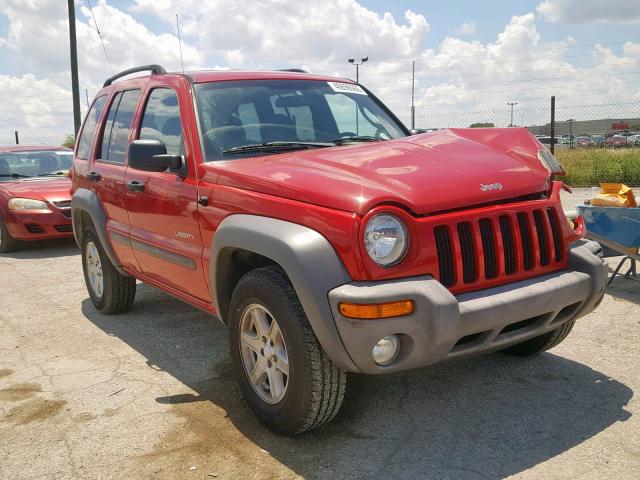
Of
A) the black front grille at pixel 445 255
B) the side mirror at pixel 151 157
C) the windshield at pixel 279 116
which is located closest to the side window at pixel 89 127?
the windshield at pixel 279 116

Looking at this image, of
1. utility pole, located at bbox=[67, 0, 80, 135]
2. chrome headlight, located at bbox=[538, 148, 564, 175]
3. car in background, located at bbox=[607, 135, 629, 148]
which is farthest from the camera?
car in background, located at bbox=[607, 135, 629, 148]

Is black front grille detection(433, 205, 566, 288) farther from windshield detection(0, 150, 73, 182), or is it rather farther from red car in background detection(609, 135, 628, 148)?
red car in background detection(609, 135, 628, 148)

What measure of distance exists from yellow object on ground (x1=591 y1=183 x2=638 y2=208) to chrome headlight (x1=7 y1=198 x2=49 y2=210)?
708cm

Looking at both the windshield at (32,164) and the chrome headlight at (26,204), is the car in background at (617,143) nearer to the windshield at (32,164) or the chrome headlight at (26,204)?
the windshield at (32,164)

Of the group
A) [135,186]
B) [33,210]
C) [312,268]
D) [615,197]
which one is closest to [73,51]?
[33,210]

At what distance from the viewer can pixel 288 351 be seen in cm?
298

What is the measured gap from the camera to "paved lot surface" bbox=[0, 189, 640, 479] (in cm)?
293

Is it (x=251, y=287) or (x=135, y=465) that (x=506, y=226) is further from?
(x=135, y=465)

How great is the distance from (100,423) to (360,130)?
7.90 ft

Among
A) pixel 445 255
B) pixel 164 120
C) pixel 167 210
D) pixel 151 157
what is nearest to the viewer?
pixel 445 255

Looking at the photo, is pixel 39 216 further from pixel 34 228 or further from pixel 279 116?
pixel 279 116

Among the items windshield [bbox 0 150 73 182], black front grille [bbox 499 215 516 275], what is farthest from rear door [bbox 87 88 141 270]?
windshield [bbox 0 150 73 182]

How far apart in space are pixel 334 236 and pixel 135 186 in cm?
207

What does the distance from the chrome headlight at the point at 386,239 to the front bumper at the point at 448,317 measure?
4.4 inches
